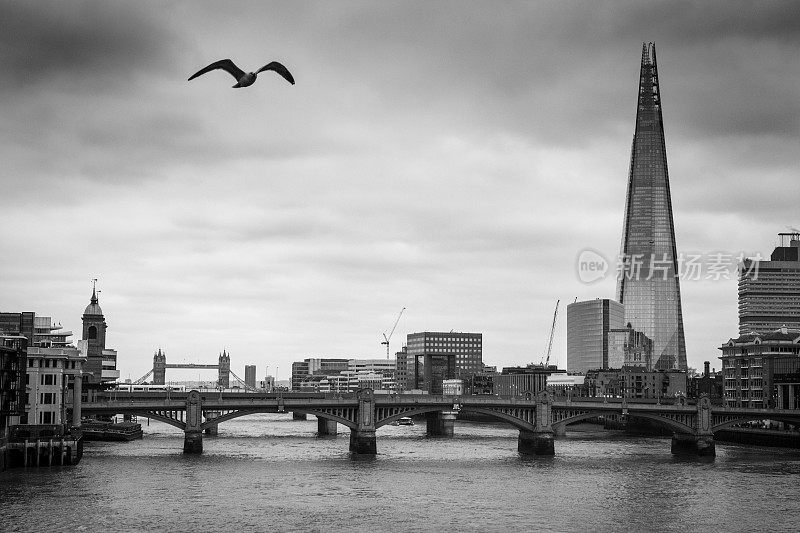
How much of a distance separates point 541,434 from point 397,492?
5446 centimetres

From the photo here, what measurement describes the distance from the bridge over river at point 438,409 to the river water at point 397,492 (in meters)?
4.10

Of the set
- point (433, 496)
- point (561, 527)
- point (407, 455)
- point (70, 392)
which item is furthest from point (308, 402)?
point (561, 527)

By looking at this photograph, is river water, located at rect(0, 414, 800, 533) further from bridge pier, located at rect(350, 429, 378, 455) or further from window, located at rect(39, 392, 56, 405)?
window, located at rect(39, 392, 56, 405)

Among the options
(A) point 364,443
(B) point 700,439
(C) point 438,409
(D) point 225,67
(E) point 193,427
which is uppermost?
(D) point 225,67

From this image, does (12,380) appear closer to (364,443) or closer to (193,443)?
(193,443)

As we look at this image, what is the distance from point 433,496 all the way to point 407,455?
1815 inches

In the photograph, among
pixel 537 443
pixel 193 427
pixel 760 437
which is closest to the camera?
pixel 193 427

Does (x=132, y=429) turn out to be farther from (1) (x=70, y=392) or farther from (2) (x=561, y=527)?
(2) (x=561, y=527)

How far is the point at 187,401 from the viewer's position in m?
145

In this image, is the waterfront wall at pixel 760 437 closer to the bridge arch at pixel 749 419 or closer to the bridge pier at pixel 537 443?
the bridge arch at pixel 749 419

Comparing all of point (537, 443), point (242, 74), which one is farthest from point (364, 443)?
point (242, 74)

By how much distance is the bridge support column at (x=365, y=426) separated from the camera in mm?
147500

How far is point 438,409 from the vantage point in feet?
511

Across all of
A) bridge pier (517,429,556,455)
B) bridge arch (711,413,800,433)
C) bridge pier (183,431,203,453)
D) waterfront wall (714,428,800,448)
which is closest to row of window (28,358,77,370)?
bridge pier (183,431,203,453)
